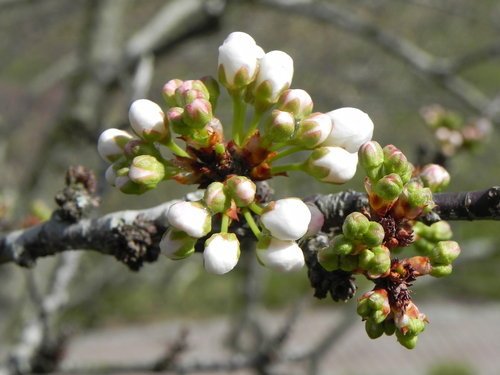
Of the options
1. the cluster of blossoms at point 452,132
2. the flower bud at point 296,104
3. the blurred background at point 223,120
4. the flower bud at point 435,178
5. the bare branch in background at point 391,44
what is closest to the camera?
the flower bud at point 296,104

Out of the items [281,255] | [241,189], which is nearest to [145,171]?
[241,189]

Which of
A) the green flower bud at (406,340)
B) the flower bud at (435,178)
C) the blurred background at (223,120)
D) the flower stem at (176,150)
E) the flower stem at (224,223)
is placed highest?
the flower stem at (176,150)

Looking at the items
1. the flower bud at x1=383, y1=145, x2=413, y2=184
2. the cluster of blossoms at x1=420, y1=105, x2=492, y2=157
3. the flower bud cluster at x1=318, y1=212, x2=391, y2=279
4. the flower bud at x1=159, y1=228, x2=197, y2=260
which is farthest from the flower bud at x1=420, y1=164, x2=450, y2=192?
the cluster of blossoms at x1=420, y1=105, x2=492, y2=157

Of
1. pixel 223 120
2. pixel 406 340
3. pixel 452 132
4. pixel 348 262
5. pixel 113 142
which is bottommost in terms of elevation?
pixel 223 120

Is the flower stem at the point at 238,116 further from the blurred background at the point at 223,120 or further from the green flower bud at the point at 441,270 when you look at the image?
the blurred background at the point at 223,120

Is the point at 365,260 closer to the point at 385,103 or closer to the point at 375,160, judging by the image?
the point at 375,160

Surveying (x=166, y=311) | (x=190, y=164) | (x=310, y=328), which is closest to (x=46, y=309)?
(x=190, y=164)

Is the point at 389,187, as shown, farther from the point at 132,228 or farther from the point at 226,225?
the point at 132,228

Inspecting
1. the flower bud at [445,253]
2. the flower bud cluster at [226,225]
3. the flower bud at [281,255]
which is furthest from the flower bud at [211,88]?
the flower bud at [445,253]
